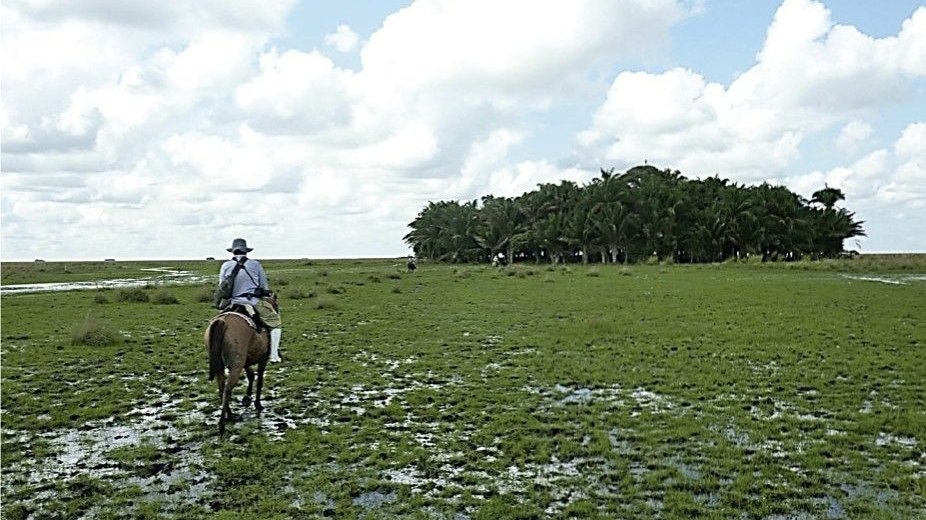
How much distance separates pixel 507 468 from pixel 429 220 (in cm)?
10264

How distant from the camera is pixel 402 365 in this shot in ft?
51.8

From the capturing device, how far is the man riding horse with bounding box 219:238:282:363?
1089 centimetres

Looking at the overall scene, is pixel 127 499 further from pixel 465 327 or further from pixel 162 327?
pixel 162 327

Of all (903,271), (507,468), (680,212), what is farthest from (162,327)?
(680,212)

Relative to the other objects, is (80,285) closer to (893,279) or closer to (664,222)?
(893,279)

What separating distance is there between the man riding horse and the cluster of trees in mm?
70074

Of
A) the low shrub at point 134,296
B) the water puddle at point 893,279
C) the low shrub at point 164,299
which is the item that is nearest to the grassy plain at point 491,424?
the low shrub at point 164,299

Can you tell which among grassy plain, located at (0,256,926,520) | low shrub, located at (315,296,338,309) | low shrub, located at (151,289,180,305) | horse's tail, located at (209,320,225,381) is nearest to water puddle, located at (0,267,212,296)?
low shrub, located at (151,289,180,305)

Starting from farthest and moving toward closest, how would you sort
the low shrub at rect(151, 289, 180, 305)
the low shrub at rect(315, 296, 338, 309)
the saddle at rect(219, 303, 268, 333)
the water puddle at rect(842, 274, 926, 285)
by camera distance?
the water puddle at rect(842, 274, 926, 285)
the low shrub at rect(151, 289, 180, 305)
the low shrub at rect(315, 296, 338, 309)
the saddle at rect(219, 303, 268, 333)

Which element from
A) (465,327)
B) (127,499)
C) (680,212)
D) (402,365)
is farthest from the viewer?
(680,212)

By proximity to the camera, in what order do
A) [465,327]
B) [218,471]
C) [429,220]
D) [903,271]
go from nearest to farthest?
[218,471]
[465,327]
[903,271]
[429,220]

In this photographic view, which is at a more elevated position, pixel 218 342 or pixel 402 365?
pixel 218 342

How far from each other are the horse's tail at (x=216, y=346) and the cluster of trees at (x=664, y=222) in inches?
2806

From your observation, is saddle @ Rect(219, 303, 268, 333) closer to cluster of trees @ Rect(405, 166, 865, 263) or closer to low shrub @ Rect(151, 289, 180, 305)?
low shrub @ Rect(151, 289, 180, 305)
